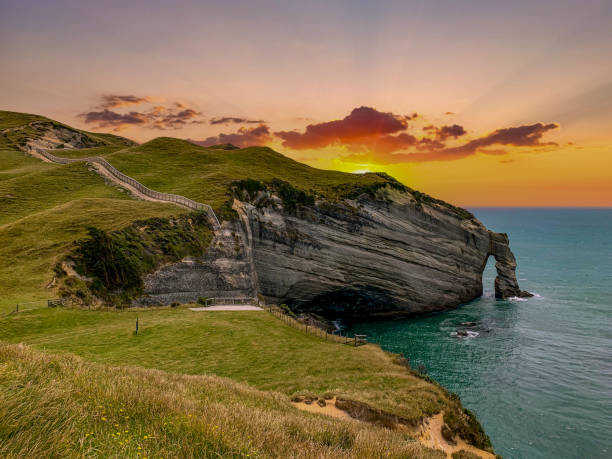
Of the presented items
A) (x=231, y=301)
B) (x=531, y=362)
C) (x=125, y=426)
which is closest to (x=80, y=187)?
(x=231, y=301)

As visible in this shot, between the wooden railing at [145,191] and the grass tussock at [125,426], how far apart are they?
39535 millimetres

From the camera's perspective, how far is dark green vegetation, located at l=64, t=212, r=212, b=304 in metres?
29.0

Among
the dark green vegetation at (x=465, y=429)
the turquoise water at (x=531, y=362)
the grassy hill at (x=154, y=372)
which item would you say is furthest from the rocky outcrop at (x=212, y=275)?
the dark green vegetation at (x=465, y=429)

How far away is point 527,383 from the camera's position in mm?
35188

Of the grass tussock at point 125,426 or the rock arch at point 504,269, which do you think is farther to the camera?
the rock arch at point 504,269

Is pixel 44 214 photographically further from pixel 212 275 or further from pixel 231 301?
pixel 231 301

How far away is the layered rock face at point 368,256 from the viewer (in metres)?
55.8

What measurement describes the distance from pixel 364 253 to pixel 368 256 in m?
0.99

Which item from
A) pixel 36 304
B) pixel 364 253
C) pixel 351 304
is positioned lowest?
pixel 351 304

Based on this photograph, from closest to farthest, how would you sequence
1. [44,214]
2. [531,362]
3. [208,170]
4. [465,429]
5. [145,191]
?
[465,429]
[44,214]
[531,362]
[145,191]
[208,170]

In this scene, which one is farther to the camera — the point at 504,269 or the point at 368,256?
the point at 504,269

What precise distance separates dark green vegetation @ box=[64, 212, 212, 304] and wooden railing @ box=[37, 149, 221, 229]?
5182 millimetres

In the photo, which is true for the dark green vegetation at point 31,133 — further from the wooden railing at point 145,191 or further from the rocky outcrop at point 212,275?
the rocky outcrop at point 212,275

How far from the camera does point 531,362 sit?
40469mm
